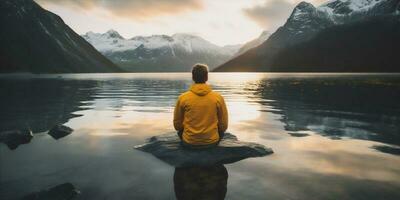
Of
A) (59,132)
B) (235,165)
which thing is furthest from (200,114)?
(59,132)

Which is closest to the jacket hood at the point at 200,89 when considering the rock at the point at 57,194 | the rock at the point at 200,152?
the rock at the point at 200,152

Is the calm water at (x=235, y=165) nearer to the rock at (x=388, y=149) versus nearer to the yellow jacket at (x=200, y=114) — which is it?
the rock at (x=388, y=149)

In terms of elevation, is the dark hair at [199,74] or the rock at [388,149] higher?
the dark hair at [199,74]

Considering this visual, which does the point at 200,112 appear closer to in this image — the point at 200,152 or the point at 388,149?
the point at 200,152

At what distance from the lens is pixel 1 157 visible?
11383 mm

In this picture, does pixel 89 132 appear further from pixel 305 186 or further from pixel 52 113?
pixel 305 186

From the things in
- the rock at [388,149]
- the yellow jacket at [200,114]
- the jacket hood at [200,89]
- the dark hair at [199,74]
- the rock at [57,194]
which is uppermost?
the dark hair at [199,74]

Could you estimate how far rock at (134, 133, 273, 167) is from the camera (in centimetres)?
1028

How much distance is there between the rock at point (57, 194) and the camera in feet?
24.3

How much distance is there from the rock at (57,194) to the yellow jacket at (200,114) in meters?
3.73

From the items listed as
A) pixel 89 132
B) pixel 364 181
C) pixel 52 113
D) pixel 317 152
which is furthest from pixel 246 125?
pixel 52 113

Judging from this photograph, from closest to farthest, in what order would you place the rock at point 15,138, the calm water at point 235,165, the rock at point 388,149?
1. the calm water at point 235,165
2. the rock at point 388,149
3. the rock at point 15,138

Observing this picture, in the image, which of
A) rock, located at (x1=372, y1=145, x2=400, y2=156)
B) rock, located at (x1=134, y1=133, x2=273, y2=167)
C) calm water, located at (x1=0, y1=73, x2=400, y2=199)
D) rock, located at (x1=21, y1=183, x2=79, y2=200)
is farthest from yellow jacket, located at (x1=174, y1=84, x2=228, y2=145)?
rock, located at (x1=372, y1=145, x2=400, y2=156)

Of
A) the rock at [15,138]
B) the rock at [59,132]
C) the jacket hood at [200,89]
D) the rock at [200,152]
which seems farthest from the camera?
the rock at [59,132]
